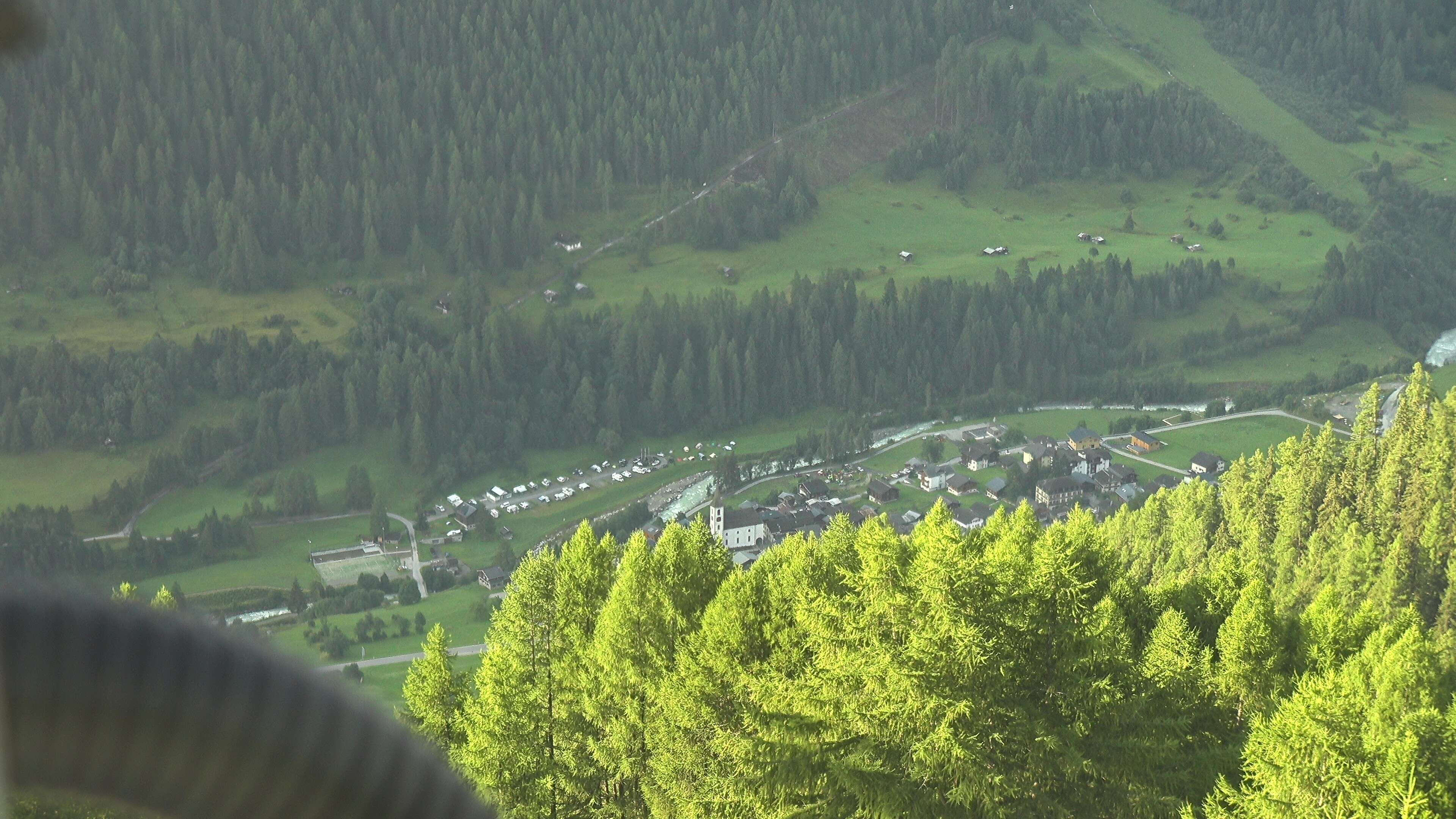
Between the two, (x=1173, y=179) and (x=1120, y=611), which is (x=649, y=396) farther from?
(x=1120, y=611)

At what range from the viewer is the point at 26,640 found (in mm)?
1253

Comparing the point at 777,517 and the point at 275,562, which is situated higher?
the point at 275,562

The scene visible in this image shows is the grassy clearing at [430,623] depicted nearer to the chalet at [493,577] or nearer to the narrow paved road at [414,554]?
the chalet at [493,577]

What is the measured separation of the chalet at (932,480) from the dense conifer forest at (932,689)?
70.6 metres

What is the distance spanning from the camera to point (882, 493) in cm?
10412

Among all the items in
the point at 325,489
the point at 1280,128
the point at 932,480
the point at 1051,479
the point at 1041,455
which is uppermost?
the point at 1280,128

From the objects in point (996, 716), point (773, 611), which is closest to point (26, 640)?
point (996, 716)

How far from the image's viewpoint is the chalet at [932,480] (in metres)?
106

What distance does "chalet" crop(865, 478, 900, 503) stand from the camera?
103688mm

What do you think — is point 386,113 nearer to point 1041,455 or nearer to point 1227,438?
point 1041,455

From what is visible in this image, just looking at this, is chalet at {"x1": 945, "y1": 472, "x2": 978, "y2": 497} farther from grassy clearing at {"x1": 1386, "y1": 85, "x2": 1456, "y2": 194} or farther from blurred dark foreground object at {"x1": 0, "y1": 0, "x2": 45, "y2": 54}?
blurred dark foreground object at {"x1": 0, "y1": 0, "x2": 45, "y2": 54}

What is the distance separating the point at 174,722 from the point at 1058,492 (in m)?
105

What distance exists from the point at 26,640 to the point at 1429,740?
783 inches

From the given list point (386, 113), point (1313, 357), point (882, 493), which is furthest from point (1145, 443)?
point (386, 113)
